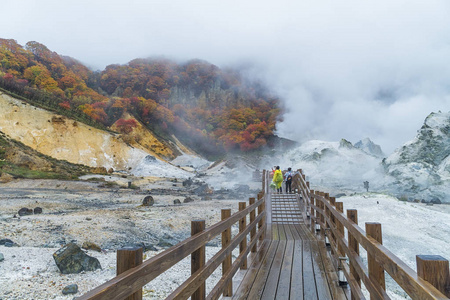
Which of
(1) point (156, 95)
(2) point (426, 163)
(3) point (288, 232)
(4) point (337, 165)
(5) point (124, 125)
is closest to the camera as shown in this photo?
(3) point (288, 232)

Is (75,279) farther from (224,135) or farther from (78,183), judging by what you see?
(224,135)

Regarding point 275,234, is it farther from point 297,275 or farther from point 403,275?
point 403,275

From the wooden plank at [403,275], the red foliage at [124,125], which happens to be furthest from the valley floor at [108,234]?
the red foliage at [124,125]

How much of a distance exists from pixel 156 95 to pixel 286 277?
71727mm

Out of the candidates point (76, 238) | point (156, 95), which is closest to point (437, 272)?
point (76, 238)

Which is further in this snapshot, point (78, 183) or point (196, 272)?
point (78, 183)

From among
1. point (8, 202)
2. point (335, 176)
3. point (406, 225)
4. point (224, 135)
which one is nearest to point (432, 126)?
point (335, 176)

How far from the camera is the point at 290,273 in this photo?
4.53 m

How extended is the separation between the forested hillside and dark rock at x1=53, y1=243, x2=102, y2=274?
3733 cm

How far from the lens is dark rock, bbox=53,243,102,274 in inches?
208

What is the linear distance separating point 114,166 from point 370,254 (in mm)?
38757

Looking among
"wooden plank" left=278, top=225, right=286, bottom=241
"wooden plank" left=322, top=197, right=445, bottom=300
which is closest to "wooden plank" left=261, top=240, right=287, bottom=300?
"wooden plank" left=278, top=225, right=286, bottom=241

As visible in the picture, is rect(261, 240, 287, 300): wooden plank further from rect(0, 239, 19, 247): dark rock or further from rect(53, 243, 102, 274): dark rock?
rect(0, 239, 19, 247): dark rock

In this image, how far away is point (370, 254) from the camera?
2.36 m
